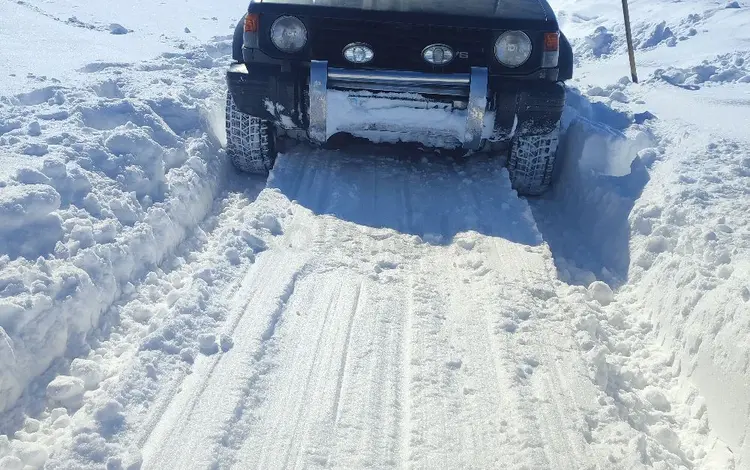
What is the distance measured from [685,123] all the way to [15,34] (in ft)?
21.2

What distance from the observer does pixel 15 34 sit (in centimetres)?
742

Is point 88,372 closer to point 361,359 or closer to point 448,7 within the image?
point 361,359

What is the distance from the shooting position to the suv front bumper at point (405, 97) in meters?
4.37

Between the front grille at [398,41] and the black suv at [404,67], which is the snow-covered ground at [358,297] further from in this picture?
the front grille at [398,41]

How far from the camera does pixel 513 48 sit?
445 centimetres

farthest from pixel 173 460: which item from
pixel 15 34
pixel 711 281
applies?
pixel 15 34

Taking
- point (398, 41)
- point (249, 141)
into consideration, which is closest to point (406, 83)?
point (398, 41)

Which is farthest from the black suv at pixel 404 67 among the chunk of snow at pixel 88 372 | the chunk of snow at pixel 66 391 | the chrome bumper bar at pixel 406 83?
the chunk of snow at pixel 66 391

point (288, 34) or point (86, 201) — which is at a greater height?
point (288, 34)

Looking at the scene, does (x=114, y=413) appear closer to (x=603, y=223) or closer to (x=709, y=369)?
(x=709, y=369)

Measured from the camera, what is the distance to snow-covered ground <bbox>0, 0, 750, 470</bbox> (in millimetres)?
2650

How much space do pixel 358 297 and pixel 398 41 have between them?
1779mm

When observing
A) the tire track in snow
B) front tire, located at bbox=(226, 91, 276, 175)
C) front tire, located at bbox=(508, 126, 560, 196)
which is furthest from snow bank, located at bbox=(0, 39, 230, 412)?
front tire, located at bbox=(508, 126, 560, 196)

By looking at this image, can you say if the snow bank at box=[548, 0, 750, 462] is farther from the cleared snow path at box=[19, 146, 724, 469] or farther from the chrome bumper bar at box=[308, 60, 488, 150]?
the chrome bumper bar at box=[308, 60, 488, 150]
